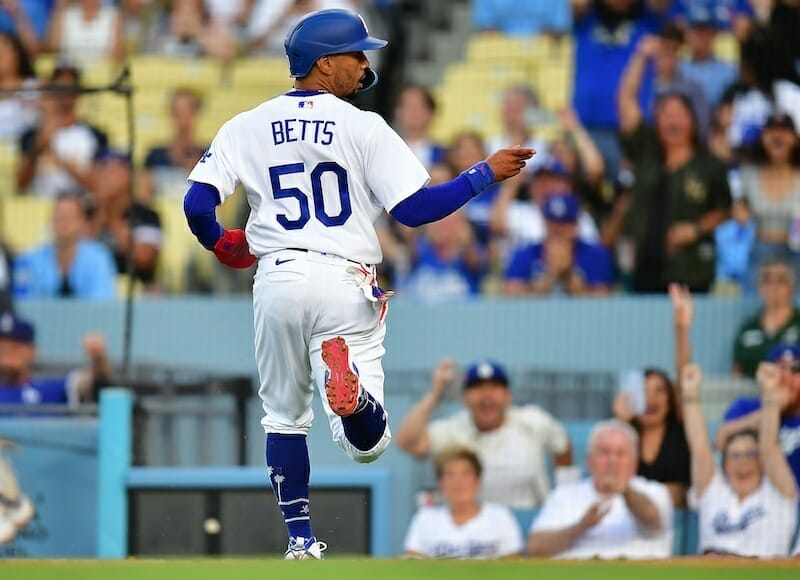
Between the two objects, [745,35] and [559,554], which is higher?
[745,35]

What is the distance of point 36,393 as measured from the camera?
33.3ft

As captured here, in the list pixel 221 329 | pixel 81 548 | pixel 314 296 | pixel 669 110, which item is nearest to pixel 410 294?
pixel 221 329

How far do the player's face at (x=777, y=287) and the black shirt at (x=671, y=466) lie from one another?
1.09m

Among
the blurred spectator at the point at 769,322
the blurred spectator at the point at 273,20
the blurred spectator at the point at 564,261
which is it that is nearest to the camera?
the blurred spectator at the point at 769,322

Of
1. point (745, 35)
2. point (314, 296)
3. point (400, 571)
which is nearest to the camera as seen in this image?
point (400, 571)

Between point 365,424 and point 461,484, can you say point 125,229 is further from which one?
point 365,424

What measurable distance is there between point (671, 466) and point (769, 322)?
1198 mm

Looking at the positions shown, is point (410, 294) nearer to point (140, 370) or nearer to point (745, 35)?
point (140, 370)

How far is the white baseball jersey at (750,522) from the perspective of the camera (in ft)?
29.3

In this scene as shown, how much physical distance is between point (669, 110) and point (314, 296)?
16.9ft

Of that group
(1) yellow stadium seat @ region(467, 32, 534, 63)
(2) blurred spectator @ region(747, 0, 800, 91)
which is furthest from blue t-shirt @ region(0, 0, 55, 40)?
(2) blurred spectator @ region(747, 0, 800, 91)

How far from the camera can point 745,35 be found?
11.1 m

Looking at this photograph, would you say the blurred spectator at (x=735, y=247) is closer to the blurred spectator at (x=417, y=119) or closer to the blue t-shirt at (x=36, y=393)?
the blurred spectator at (x=417, y=119)

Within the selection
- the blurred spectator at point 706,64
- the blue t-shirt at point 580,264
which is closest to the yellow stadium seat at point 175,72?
the blue t-shirt at point 580,264
